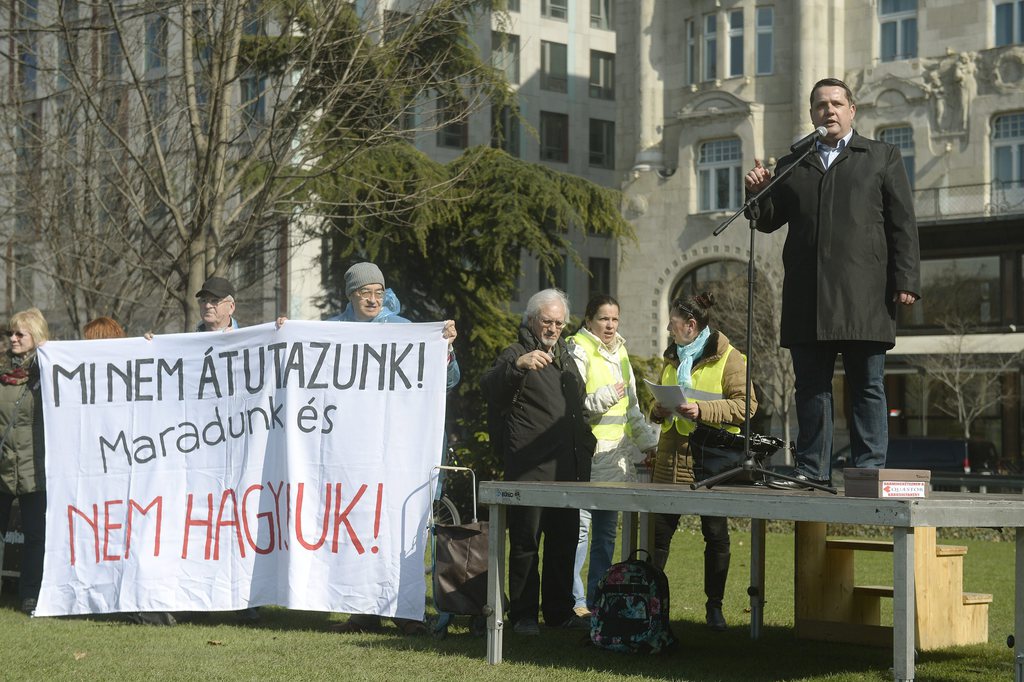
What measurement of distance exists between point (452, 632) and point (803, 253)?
334 cm

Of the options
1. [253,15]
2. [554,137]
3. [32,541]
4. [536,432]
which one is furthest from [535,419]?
[554,137]

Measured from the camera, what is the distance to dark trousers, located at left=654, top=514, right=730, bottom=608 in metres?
9.17

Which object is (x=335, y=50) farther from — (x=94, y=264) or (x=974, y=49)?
(x=974, y=49)

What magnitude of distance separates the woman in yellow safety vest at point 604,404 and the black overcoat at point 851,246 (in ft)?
7.00

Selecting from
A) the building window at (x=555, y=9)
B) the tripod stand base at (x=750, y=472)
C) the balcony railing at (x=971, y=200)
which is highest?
the building window at (x=555, y=9)

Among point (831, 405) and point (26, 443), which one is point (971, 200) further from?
point (831, 405)

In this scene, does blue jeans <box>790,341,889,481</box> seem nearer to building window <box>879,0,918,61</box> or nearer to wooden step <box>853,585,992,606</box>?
wooden step <box>853,585,992,606</box>

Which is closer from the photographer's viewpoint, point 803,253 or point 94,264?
point 803,253

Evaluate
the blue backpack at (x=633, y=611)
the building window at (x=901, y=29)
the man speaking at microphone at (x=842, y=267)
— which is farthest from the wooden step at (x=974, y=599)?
the building window at (x=901, y=29)

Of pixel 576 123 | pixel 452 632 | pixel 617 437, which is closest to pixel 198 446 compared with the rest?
pixel 452 632

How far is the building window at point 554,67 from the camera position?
54.0 metres

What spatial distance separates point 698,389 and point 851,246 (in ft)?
5.84

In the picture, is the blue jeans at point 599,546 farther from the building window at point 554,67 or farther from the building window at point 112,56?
the building window at point 554,67

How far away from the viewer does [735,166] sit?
150 feet
